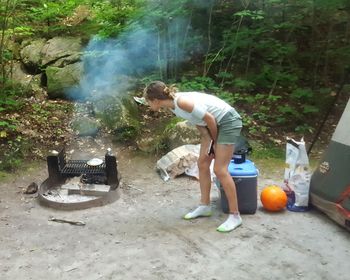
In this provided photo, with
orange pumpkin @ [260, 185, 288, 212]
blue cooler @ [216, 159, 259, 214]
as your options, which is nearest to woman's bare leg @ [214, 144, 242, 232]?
blue cooler @ [216, 159, 259, 214]

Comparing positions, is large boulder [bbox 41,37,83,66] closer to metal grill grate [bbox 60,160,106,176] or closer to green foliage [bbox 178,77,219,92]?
green foliage [bbox 178,77,219,92]

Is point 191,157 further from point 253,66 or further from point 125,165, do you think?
point 253,66

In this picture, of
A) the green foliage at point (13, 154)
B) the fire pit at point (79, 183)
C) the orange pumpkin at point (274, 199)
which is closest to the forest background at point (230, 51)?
the green foliage at point (13, 154)

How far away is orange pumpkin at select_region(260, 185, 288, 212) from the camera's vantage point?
4.33 metres

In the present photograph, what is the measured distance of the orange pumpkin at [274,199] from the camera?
14.2 ft

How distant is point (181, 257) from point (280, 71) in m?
4.86

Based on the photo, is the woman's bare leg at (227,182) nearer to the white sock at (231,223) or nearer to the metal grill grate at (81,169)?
the white sock at (231,223)

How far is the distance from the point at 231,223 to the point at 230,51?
14.6 feet

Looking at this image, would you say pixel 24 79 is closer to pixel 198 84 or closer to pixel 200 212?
pixel 198 84

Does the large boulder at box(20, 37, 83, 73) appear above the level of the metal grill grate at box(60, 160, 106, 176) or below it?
above

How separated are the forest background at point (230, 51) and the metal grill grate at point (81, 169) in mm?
1366

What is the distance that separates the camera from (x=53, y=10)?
8109mm

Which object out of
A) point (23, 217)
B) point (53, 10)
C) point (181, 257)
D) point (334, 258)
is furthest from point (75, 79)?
point (334, 258)

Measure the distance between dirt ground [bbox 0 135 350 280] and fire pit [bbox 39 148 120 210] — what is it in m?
0.09
